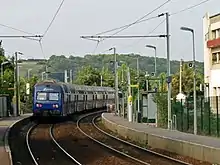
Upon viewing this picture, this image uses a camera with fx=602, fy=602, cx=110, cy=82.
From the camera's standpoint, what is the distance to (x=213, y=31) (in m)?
65.1

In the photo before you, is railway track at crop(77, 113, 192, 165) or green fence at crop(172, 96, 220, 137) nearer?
railway track at crop(77, 113, 192, 165)

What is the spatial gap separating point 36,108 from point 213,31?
24.2m

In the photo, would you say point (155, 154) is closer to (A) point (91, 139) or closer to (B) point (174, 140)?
(B) point (174, 140)

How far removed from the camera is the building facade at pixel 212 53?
62312 mm

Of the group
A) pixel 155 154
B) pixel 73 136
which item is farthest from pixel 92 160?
pixel 73 136

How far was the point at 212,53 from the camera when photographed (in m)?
65.1

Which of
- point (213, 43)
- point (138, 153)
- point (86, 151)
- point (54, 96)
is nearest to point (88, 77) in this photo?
point (213, 43)

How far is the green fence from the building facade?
77.8ft

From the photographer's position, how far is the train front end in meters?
49.7

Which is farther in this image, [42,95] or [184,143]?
[42,95]

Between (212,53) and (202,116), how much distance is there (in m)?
34.0

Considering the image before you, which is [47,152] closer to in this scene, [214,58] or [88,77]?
[214,58]

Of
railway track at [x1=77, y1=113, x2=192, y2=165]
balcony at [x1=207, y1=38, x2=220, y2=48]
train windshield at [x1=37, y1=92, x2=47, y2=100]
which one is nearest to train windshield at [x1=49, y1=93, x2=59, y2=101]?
train windshield at [x1=37, y1=92, x2=47, y2=100]

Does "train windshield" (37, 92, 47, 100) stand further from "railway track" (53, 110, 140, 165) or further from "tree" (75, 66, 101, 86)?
"tree" (75, 66, 101, 86)
